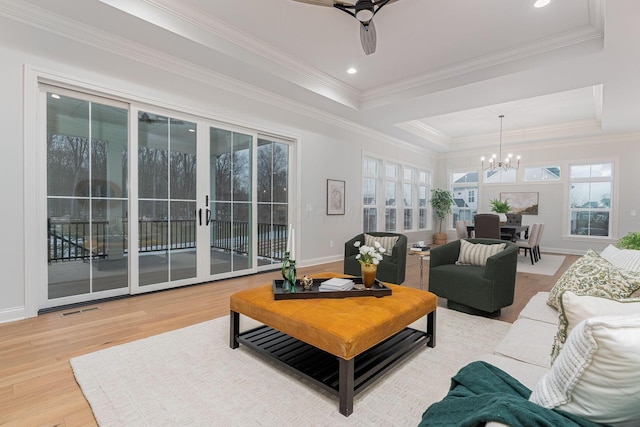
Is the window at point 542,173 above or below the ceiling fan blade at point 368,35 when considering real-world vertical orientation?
below

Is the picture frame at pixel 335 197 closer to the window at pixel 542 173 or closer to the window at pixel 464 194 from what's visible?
the window at pixel 464 194

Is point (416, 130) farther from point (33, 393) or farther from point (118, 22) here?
point (33, 393)

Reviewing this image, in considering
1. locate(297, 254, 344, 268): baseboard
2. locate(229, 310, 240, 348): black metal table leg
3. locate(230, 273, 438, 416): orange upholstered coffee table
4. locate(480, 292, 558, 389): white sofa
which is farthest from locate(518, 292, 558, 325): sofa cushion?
locate(297, 254, 344, 268): baseboard

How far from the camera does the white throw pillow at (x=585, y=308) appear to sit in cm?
107

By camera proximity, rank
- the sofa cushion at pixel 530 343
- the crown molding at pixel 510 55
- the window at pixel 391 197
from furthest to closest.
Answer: the window at pixel 391 197 < the crown molding at pixel 510 55 < the sofa cushion at pixel 530 343

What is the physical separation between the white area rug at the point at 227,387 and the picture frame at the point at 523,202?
7.22m

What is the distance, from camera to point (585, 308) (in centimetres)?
110

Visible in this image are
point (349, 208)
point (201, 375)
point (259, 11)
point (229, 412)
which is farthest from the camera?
point (349, 208)

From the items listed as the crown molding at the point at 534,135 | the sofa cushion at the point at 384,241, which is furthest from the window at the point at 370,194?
the crown molding at the point at 534,135

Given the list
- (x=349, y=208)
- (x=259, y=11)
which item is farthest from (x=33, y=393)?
(x=349, y=208)

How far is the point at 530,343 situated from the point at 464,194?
28.2 ft

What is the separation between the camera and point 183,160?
4145mm

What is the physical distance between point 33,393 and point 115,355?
1.55ft

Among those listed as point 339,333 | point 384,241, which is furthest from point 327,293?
point 384,241
